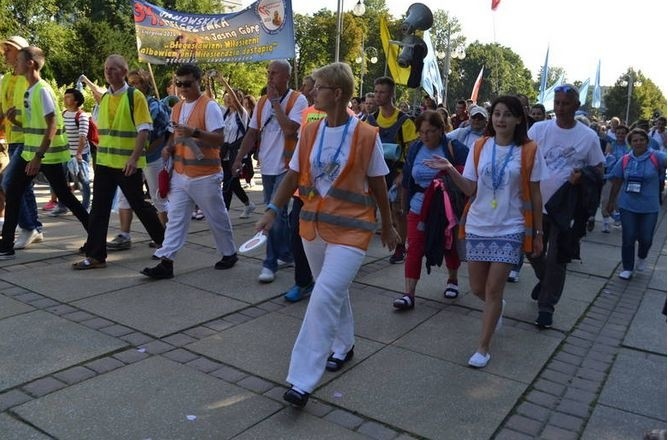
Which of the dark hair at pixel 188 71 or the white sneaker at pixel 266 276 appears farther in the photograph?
the white sneaker at pixel 266 276

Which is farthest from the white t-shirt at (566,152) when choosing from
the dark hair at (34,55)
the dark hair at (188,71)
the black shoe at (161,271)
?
the dark hair at (34,55)

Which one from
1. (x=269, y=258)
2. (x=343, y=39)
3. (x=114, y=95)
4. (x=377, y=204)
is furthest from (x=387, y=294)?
(x=343, y=39)

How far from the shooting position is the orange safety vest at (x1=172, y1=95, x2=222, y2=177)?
546 centimetres

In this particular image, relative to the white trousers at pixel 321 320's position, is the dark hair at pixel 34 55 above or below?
above

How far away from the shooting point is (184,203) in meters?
5.58

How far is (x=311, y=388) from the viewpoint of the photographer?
3.16 m

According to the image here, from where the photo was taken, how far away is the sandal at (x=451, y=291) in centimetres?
534

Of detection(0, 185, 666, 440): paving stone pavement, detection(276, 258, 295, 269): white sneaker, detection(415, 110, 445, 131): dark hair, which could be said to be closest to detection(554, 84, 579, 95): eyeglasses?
detection(415, 110, 445, 131): dark hair

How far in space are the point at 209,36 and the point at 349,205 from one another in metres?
7.32

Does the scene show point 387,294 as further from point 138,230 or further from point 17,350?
point 138,230

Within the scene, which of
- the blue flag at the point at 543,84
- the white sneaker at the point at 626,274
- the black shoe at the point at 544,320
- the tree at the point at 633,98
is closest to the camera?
the black shoe at the point at 544,320

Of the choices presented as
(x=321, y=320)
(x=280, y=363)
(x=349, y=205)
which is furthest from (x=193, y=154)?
(x=321, y=320)

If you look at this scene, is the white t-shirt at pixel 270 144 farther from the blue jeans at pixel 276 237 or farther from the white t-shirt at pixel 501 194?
the white t-shirt at pixel 501 194

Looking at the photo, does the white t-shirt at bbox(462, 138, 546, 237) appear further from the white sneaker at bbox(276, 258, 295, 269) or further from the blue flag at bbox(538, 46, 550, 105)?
the blue flag at bbox(538, 46, 550, 105)
